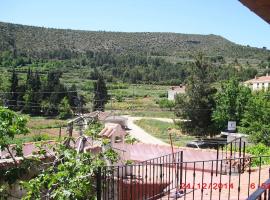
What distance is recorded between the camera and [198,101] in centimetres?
3947

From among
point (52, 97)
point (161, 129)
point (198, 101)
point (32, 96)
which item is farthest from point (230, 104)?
point (32, 96)

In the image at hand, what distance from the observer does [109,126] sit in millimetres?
11031

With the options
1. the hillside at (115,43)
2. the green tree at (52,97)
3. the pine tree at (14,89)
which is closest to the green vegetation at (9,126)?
the green tree at (52,97)

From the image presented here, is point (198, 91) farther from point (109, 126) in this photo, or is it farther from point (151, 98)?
point (151, 98)

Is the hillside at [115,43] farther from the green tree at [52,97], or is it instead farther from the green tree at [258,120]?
the green tree at [258,120]

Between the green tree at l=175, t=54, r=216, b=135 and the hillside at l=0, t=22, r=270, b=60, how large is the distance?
47.8 meters

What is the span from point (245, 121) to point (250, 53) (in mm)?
78666

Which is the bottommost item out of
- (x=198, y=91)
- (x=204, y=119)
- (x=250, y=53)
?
(x=204, y=119)

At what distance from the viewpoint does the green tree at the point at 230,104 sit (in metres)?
37.9

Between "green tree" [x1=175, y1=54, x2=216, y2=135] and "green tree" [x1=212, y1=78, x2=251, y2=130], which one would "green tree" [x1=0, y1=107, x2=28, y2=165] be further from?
"green tree" [x1=175, y1=54, x2=216, y2=135]

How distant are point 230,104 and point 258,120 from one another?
5.48 meters

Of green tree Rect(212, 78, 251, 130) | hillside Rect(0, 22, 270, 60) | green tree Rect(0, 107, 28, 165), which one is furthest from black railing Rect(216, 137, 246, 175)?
hillside Rect(0, 22, 270, 60)

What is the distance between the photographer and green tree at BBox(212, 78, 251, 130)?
37.9 meters

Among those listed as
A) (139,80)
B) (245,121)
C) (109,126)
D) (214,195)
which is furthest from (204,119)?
(139,80)
